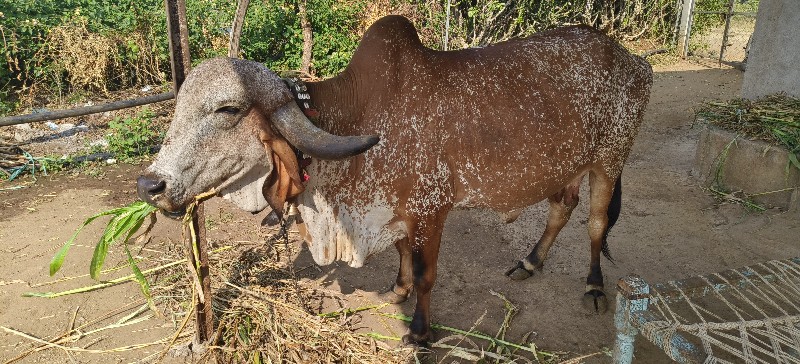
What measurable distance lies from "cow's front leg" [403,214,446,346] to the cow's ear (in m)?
0.76

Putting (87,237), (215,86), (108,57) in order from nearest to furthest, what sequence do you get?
(215,86) → (87,237) → (108,57)

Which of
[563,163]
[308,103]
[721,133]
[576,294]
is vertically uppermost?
[308,103]

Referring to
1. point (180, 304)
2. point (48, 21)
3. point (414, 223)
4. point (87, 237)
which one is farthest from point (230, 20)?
point (414, 223)

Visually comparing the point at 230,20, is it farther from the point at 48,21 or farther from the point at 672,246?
the point at 672,246

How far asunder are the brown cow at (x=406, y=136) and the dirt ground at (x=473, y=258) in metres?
0.70

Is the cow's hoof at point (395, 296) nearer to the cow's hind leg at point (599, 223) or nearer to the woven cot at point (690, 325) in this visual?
the cow's hind leg at point (599, 223)

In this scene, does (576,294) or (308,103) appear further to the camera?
(576,294)

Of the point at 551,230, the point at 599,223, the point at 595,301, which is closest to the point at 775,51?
the point at 599,223

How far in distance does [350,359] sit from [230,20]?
7.53m

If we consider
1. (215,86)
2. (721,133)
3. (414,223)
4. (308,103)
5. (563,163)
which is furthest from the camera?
(721,133)

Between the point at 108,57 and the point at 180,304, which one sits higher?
the point at 108,57

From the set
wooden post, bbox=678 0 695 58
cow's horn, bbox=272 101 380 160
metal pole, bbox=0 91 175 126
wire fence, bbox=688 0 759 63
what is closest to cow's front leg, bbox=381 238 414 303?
cow's horn, bbox=272 101 380 160

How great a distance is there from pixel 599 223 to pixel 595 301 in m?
0.56

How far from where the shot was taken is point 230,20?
9.19 m
